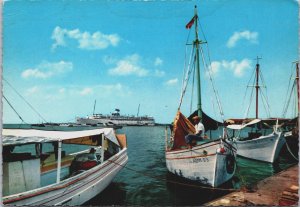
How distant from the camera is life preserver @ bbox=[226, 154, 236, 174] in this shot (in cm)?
1130

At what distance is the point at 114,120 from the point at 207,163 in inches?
4574

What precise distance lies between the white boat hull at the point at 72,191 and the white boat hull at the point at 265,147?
46.7 feet

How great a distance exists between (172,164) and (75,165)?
18.4 ft

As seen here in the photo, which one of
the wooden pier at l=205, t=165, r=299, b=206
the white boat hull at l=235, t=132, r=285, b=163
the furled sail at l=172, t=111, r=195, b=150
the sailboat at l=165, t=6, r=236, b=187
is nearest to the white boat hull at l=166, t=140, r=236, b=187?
the sailboat at l=165, t=6, r=236, b=187

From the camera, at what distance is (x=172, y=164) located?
42.8 ft

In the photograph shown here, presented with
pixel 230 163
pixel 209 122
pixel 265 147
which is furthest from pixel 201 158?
pixel 265 147

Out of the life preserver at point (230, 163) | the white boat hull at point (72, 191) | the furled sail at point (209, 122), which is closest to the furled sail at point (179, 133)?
the life preserver at point (230, 163)

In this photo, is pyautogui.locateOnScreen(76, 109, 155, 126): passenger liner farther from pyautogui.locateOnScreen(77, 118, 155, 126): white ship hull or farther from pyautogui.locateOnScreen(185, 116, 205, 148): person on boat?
pyautogui.locateOnScreen(185, 116, 205, 148): person on boat

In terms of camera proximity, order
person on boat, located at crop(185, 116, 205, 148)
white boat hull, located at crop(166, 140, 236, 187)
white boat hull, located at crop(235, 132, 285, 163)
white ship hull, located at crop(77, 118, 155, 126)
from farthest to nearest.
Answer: white ship hull, located at crop(77, 118, 155, 126), white boat hull, located at crop(235, 132, 285, 163), person on boat, located at crop(185, 116, 205, 148), white boat hull, located at crop(166, 140, 236, 187)

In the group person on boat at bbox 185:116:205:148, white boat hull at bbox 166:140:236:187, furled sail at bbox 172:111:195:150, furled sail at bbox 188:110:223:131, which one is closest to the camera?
white boat hull at bbox 166:140:236:187

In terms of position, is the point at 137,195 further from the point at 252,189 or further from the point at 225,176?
the point at 252,189

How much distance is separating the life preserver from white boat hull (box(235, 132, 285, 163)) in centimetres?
868

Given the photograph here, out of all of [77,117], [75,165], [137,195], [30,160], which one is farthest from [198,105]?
[77,117]

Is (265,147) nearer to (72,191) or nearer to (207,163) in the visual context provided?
(207,163)
